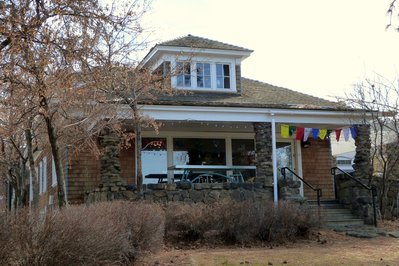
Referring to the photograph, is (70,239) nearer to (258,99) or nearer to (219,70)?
(258,99)

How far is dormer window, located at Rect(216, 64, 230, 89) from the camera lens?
19266 mm

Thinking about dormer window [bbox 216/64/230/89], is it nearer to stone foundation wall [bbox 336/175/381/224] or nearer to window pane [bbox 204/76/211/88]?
window pane [bbox 204/76/211/88]

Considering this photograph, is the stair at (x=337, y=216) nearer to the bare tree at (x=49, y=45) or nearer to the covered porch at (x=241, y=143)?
the covered porch at (x=241, y=143)

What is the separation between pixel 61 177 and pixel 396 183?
1116cm

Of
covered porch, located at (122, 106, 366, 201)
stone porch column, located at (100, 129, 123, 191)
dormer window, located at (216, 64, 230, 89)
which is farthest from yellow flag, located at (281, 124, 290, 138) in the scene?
stone porch column, located at (100, 129, 123, 191)

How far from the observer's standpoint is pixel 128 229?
869cm

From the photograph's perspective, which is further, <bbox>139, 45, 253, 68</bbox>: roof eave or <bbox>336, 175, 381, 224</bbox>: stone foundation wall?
<bbox>139, 45, 253, 68</bbox>: roof eave

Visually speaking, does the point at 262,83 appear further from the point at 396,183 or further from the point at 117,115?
the point at 117,115

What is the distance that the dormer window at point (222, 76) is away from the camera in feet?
63.2

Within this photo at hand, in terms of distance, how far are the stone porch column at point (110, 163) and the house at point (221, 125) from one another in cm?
21

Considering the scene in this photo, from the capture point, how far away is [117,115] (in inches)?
550

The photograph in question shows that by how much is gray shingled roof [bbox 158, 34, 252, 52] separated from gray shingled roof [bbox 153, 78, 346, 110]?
168cm

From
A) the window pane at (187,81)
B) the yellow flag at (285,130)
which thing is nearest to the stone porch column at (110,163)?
the window pane at (187,81)

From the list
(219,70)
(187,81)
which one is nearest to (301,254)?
(187,81)
